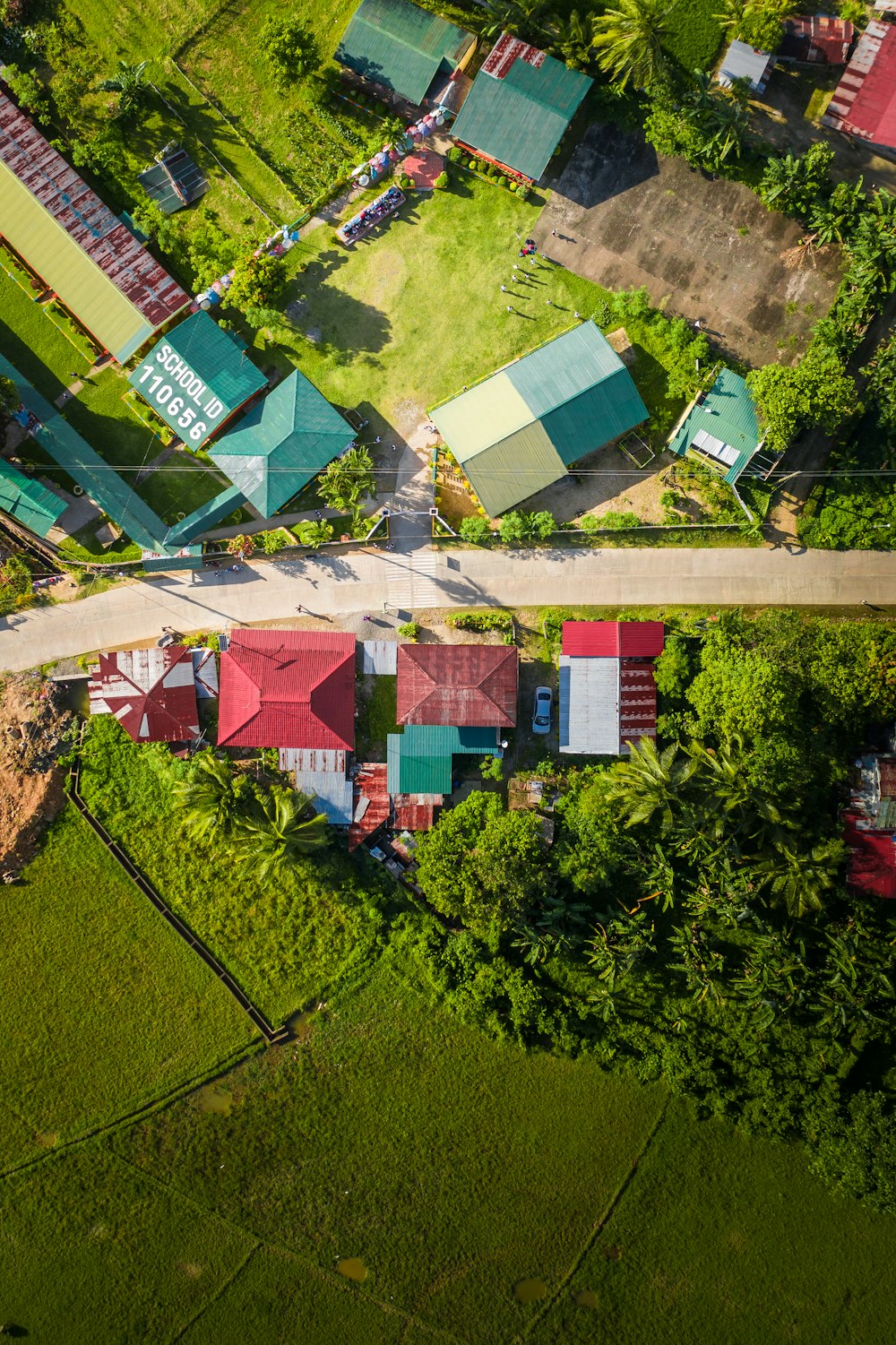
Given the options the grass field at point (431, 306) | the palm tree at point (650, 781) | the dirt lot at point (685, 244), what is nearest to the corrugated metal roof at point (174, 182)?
the grass field at point (431, 306)

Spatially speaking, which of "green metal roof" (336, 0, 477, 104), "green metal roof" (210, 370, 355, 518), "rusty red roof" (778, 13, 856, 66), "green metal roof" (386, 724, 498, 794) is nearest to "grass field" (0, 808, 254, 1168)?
"green metal roof" (386, 724, 498, 794)

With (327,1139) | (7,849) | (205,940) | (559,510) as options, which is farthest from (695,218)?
(327,1139)

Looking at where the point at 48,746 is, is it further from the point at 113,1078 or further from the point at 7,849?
the point at 113,1078

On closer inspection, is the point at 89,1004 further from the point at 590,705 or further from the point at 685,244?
the point at 685,244

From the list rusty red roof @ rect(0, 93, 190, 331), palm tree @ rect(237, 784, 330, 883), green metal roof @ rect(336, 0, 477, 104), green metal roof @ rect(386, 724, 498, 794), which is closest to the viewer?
palm tree @ rect(237, 784, 330, 883)

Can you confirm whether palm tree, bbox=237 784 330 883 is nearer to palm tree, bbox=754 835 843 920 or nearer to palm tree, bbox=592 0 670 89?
palm tree, bbox=754 835 843 920
